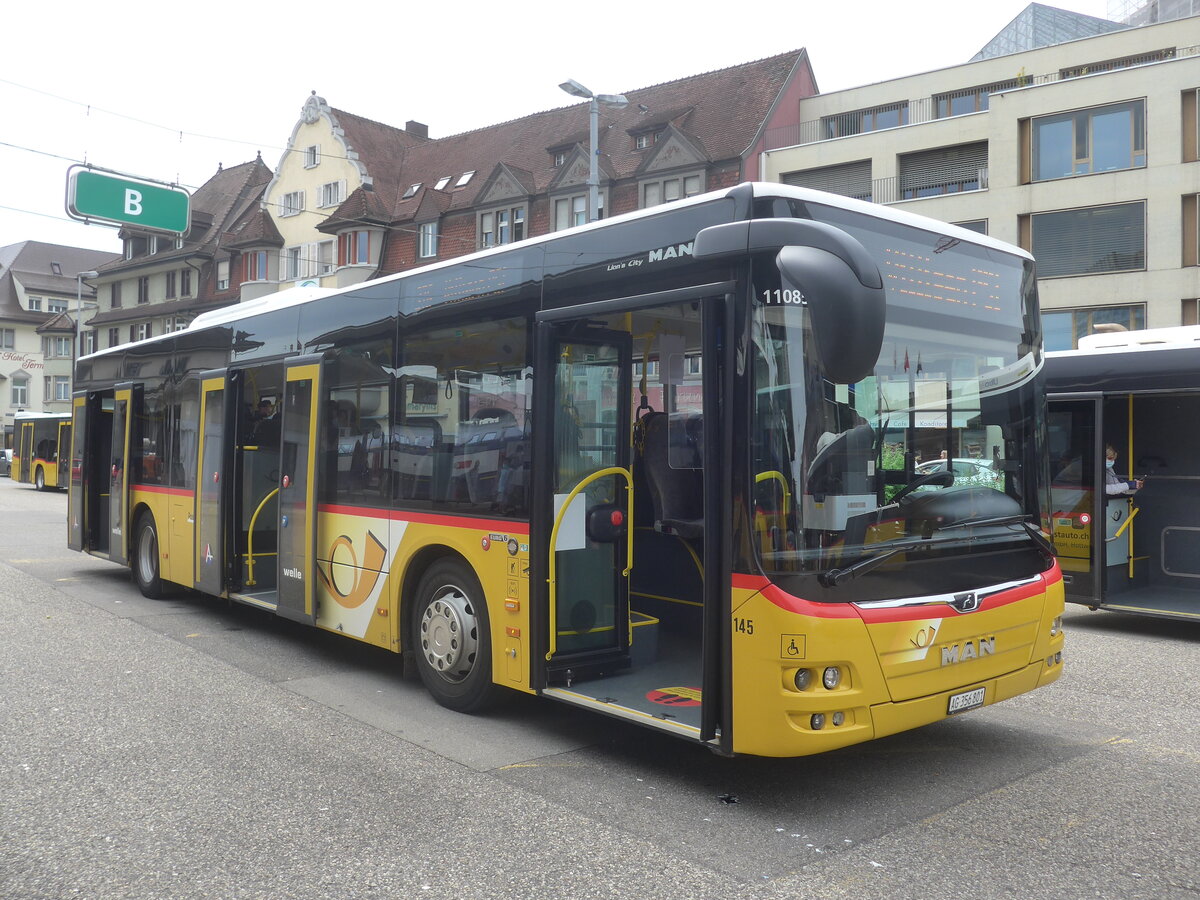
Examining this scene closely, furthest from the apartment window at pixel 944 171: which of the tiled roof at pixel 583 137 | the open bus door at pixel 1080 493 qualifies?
the open bus door at pixel 1080 493

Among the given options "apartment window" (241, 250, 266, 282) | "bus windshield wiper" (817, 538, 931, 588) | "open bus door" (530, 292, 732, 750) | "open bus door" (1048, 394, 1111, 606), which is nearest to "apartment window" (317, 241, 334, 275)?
"apartment window" (241, 250, 266, 282)

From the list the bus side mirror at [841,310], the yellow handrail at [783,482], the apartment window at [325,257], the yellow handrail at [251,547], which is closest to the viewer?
the bus side mirror at [841,310]

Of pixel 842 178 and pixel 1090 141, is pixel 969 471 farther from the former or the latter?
pixel 842 178

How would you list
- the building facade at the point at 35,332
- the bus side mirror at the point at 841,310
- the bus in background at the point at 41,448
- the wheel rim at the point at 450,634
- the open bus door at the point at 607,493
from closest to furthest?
the bus side mirror at the point at 841,310, the open bus door at the point at 607,493, the wheel rim at the point at 450,634, the bus in background at the point at 41,448, the building facade at the point at 35,332

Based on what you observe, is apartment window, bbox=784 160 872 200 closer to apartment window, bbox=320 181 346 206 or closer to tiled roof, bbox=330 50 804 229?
tiled roof, bbox=330 50 804 229

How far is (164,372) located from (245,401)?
212cm

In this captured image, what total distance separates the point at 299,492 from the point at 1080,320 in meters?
26.3

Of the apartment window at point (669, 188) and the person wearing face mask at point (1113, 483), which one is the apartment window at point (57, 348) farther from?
the person wearing face mask at point (1113, 483)

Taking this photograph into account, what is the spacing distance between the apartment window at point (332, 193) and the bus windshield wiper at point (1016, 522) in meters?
44.1

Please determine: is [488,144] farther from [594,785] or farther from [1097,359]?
[594,785]

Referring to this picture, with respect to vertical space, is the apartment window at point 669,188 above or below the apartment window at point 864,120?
below

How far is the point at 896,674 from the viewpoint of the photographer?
4.83 metres

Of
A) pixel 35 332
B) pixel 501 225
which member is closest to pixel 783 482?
pixel 501 225

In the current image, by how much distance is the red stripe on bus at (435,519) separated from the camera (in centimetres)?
613
